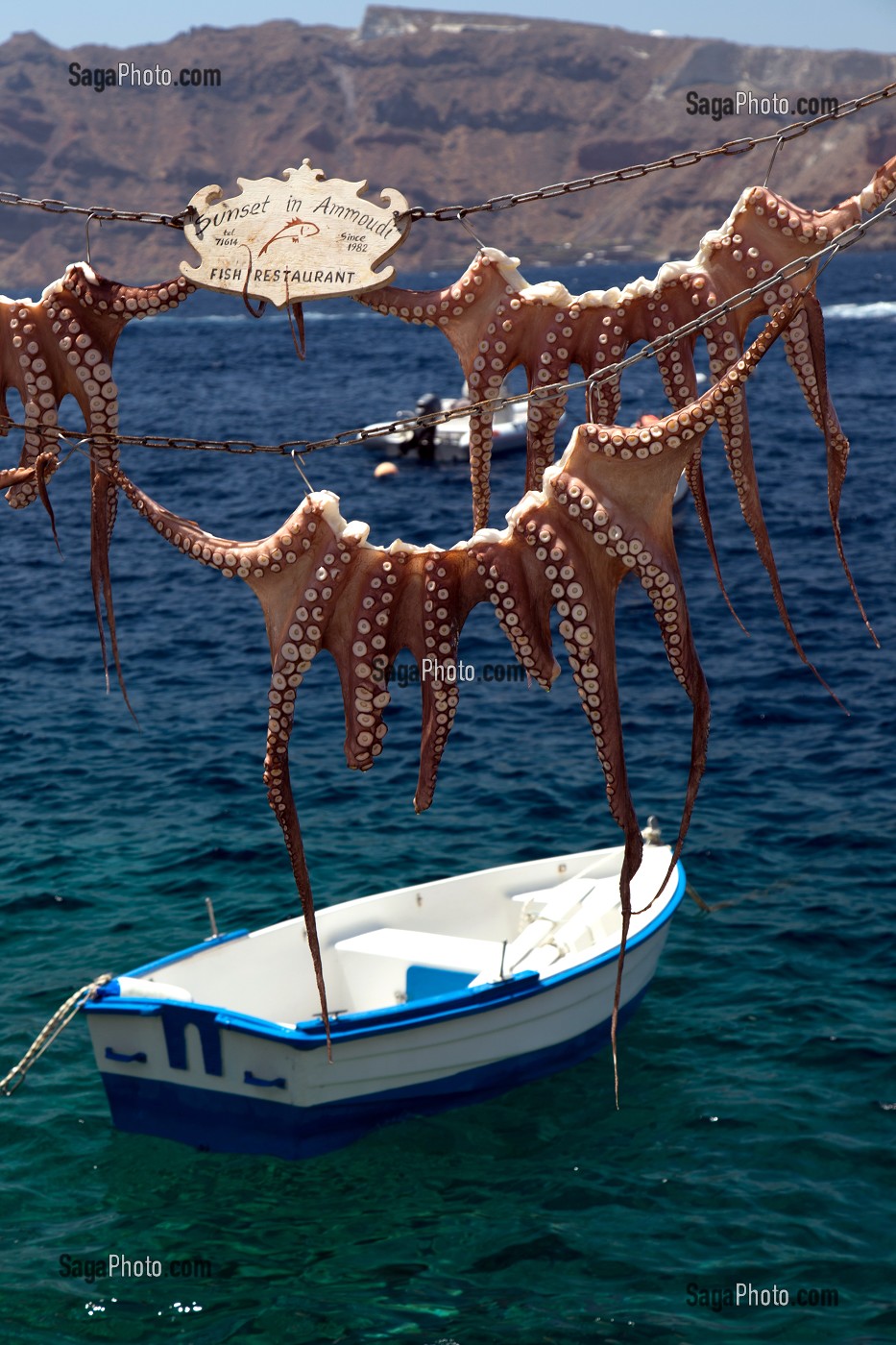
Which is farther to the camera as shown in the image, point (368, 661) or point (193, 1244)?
point (193, 1244)

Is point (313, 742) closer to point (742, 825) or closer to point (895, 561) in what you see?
point (742, 825)

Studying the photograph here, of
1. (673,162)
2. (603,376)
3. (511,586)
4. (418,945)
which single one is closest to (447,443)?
(418,945)

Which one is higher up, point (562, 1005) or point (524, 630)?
point (524, 630)

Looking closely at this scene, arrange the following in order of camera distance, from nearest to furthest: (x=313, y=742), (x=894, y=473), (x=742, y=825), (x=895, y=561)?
(x=742, y=825) → (x=313, y=742) → (x=895, y=561) → (x=894, y=473)

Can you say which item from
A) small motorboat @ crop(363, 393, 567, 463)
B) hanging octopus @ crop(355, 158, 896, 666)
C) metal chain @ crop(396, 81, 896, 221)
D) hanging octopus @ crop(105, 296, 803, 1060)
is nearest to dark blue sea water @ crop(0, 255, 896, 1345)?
hanging octopus @ crop(105, 296, 803, 1060)

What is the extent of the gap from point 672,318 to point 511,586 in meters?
1.72

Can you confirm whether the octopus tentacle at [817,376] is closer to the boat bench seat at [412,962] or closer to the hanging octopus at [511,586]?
the hanging octopus at [511,586]

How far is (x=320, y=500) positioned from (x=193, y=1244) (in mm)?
8901

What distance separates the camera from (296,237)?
25.2ft

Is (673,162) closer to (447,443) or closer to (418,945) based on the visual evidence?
(418,945)

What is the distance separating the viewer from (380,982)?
53.5 feet

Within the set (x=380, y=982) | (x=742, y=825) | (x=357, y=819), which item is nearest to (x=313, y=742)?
(x=357, y=819)

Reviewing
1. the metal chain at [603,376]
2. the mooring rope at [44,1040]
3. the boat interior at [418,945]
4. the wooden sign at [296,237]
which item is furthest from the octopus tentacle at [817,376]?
the mooring rope at [44,1040]

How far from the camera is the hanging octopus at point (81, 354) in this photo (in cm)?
795
